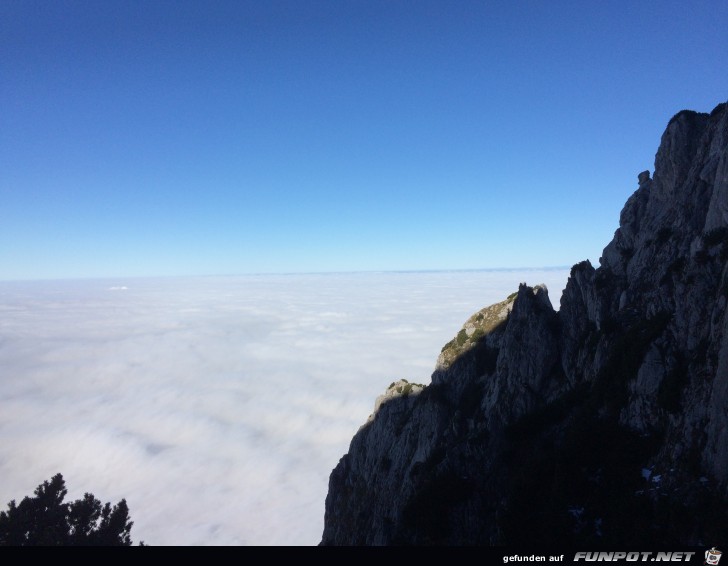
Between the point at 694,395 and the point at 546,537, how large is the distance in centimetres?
1084

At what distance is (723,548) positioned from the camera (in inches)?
526

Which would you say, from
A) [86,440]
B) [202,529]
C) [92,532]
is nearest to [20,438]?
[86,440]

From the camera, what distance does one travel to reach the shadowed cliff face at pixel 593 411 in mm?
17422

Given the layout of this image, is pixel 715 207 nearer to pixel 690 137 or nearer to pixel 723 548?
pixel 690 137

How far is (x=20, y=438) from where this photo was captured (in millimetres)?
158375

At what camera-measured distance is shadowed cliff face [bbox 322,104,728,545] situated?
1742 centimetres

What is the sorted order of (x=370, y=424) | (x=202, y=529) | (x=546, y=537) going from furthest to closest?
1. (x=202, y=529)
2. (x=370, y=424)
3. (x=546, y=537)

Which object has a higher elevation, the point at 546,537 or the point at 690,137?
the point at 690,137

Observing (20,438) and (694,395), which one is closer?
(694,395)

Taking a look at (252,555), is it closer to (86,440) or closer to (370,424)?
(370,424)

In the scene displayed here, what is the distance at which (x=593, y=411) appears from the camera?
2534 cm

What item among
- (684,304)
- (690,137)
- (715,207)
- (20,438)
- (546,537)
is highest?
(690,137)

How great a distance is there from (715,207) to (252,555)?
109 feet

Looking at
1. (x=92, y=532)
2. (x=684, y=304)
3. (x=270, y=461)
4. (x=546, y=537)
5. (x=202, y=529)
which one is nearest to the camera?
(x=546, y=537)
